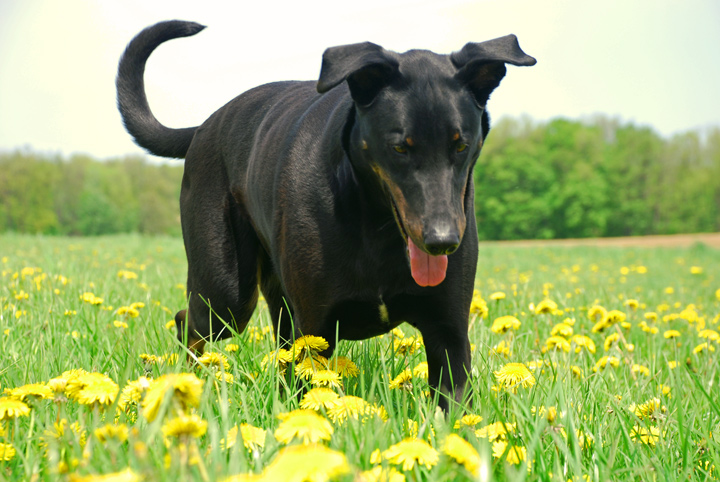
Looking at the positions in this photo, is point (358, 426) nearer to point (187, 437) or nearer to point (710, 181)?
point (187, 437)

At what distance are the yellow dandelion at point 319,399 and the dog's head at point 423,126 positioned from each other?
55 cm

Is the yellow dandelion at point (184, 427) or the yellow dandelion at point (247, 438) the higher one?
the yellow dandelion at point (184, 427)

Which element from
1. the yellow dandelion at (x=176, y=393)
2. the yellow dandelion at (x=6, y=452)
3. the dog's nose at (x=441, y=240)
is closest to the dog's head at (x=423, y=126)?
the dog's nose at (x=441, y=240)

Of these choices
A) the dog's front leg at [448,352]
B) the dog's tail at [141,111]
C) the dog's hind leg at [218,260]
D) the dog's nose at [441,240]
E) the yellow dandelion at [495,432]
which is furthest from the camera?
the dog's tail at [141,111]

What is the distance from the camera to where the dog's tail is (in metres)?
3.62

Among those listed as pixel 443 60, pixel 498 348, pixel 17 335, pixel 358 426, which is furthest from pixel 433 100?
pixel 17 335

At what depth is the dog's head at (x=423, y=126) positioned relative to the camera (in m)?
1.98

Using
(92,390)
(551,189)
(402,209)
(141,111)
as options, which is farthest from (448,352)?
(551,189)

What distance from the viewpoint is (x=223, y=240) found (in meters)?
3.08

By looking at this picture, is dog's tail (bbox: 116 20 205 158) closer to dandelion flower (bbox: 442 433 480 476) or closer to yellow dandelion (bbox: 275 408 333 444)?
yellow dandelion (bbox: 275 408 333 444)

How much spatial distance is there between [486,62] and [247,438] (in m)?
1.55

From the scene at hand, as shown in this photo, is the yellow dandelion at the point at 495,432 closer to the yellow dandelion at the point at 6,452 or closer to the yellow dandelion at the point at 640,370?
the yellow dandelion at the point at 6,452

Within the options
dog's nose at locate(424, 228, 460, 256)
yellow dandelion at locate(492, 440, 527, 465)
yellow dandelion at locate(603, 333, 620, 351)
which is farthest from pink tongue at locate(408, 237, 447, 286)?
yellow dandelion at locate(603, 333, 620, 351)

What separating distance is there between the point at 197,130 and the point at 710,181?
5457 cm
